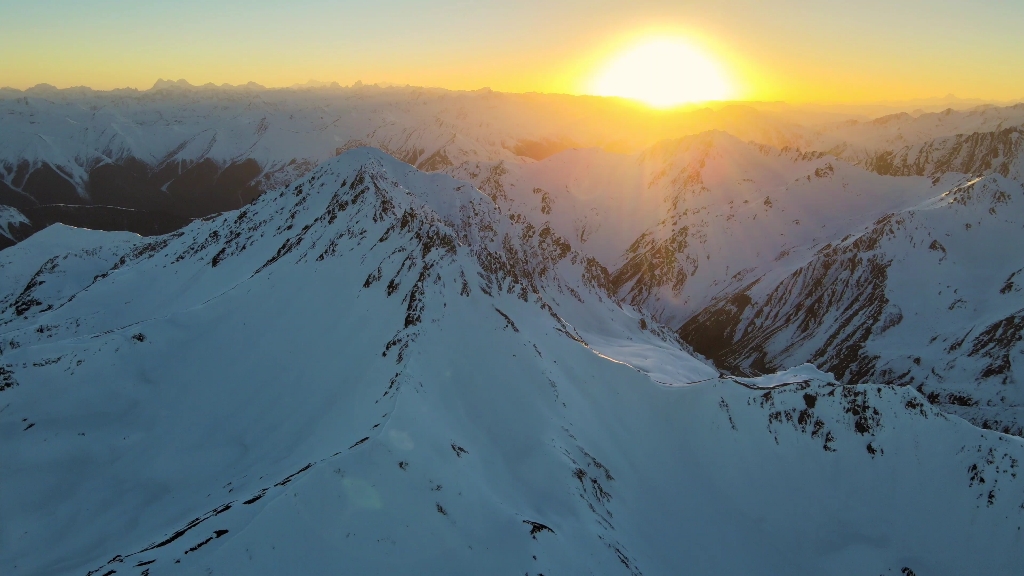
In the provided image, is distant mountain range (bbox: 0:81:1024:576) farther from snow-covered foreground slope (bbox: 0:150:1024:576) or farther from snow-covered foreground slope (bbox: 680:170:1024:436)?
snow-covered foreground slope (bbox: 680:170:1024:436)

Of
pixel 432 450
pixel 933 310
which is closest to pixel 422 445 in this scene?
pixel 432 450

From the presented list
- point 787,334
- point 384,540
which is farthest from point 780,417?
point 787,334

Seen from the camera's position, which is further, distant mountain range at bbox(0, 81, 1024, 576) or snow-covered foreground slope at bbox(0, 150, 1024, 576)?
distant mountain range at bbox(0, 81, 1024, 576)

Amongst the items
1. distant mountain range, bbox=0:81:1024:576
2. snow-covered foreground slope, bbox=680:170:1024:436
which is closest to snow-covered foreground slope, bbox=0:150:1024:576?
distant mountain range, bbox=0:81:1024:576

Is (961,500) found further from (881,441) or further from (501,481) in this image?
(501,481)

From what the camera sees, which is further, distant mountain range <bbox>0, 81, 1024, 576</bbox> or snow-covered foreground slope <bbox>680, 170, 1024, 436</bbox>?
snow-covered foreground slope <bbox>680, 170, 1024, 436</bbox>

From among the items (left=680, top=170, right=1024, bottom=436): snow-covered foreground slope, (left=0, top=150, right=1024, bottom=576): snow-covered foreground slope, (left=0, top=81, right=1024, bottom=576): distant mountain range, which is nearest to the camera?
(left=0, top=150, right=1024, bottom=576): snow-covered foreground slope

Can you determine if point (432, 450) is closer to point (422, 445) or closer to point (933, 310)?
point (422, 445)

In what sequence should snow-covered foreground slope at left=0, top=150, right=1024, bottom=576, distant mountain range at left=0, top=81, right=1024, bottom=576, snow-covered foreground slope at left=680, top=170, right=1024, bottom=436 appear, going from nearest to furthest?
snow-covered foreground slope at left=0, top=150, right=1024, bottom=576 < distant mountain range at left=0, top=81, right=1024, bottom=576 < snow-covered foreground slope at left=680, top=170, right=1024, bottom=436

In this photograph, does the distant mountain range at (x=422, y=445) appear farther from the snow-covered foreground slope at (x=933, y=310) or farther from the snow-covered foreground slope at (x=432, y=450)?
the snow-covered foreground slope at (x=933, y=310)
